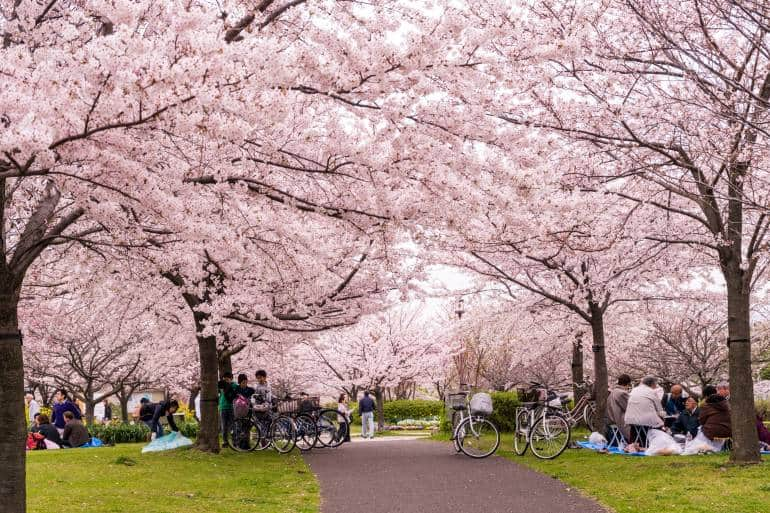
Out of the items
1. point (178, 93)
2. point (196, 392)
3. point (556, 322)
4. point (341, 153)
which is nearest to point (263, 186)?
point (341, 153)

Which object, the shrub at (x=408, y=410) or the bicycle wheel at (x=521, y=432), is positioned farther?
the shrub at (x=408, y=410)

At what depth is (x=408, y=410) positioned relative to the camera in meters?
41.0

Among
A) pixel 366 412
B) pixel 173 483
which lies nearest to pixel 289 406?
pixel 173 483

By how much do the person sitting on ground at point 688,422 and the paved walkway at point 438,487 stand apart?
11.7 feet

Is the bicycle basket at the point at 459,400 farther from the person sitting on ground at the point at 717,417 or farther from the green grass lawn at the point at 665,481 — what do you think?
the person sitting on ground at the point at 717,417

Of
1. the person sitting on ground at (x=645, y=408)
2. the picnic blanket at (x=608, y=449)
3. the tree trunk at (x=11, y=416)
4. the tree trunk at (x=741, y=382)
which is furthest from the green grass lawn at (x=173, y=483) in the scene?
the tree trunk at (x=741, y=382)

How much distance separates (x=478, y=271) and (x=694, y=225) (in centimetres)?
432

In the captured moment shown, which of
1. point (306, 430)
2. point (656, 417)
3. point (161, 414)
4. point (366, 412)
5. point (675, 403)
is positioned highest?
point (656, 417)

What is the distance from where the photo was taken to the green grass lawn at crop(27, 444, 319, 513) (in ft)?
28.1

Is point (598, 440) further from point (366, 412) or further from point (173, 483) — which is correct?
point (366, 412)

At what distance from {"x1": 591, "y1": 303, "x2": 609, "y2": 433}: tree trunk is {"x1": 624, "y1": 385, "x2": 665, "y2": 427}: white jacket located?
248cm

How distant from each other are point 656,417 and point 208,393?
7874 millimetres

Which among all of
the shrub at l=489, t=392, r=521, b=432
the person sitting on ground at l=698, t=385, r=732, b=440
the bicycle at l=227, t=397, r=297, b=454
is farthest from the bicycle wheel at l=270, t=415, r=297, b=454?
the person sitting on ground at l=698, t=385, r=732, b=440

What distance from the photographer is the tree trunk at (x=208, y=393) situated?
1508 cm
